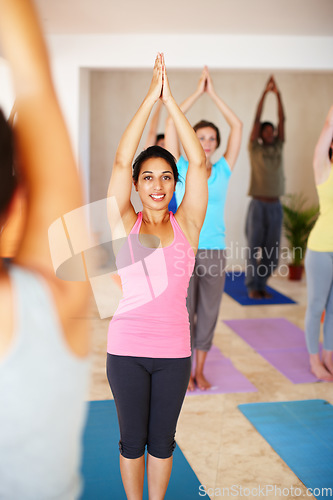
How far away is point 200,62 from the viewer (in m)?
4.98

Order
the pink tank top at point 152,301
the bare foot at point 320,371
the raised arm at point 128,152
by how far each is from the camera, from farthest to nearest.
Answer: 1. the bare foot at point 320,371
2. the pink tank top at point 152,301
3. the raised arm at point 128,152

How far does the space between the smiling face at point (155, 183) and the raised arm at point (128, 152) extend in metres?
0.08

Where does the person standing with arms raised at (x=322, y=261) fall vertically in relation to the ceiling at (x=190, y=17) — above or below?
below

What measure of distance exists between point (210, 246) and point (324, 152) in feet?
2.98

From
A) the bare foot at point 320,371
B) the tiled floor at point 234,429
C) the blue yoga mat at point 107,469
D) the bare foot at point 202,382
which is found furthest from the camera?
the bare foot at point 320,371

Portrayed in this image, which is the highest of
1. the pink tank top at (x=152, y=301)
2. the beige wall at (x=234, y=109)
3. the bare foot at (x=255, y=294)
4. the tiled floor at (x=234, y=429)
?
the beige wall at (x=234, y=109)

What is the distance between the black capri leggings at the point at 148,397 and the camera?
1.68 metres

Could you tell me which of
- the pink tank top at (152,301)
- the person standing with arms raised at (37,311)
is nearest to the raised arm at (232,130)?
the pink tank top at (152,301)

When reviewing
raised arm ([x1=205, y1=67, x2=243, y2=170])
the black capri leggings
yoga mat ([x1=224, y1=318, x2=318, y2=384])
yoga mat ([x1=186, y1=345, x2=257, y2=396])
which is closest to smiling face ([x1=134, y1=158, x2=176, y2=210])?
the black capri leggings

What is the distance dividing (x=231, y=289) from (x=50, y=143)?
208 inches

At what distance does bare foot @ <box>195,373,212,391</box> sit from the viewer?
3.13m

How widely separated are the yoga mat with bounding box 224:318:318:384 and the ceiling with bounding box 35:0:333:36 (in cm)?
274

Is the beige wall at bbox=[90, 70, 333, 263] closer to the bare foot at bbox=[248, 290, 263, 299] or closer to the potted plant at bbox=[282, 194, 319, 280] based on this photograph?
the potted plant at bbox=[282, 194, 319, 280]

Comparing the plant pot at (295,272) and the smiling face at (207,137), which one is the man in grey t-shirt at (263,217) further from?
the smiling face at (207,137)
